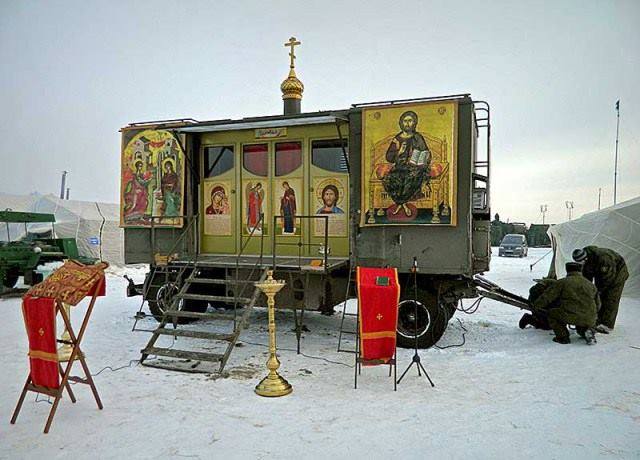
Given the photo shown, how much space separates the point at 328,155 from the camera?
8.48 m

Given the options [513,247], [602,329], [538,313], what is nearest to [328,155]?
[538,313]

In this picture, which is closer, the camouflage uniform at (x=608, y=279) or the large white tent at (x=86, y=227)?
the camouflage uniform at (x=608, y=279)

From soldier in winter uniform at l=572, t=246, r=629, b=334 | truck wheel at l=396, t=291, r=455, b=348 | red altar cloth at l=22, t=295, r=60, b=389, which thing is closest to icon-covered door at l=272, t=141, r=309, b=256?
truck wheel at l=396, t=291, r=455, b=348

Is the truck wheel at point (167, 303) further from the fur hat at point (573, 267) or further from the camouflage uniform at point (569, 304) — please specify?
the fur hat at point (573, 267)

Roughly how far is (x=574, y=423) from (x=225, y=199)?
6.58 metres

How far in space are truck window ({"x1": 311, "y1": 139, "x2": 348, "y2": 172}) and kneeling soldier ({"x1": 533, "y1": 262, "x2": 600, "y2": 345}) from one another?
381 centimetres

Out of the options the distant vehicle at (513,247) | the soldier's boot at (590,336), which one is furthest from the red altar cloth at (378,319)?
the distant vehicle at (513,247)

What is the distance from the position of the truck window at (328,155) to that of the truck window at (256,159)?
907 millimetres

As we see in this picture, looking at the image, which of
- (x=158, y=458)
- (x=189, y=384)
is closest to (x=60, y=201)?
(x=189, y=384)

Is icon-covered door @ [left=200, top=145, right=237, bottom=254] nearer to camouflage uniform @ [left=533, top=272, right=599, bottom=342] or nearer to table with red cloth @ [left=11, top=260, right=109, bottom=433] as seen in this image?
table with red cloth @ [left=11, top=260, right=109, bottom=433]

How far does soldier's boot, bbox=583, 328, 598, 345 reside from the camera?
24.5ft

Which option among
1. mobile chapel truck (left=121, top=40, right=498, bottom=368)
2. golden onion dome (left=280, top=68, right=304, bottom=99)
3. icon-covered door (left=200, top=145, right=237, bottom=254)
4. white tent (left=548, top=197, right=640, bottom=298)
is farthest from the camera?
white tent (left=548, top=197, right=640, bottom=298)

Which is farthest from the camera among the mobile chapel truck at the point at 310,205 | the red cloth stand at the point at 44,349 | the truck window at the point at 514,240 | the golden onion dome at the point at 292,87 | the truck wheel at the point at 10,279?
the truck window at the point at 514,240

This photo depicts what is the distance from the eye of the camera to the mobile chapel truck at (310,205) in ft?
23.0
